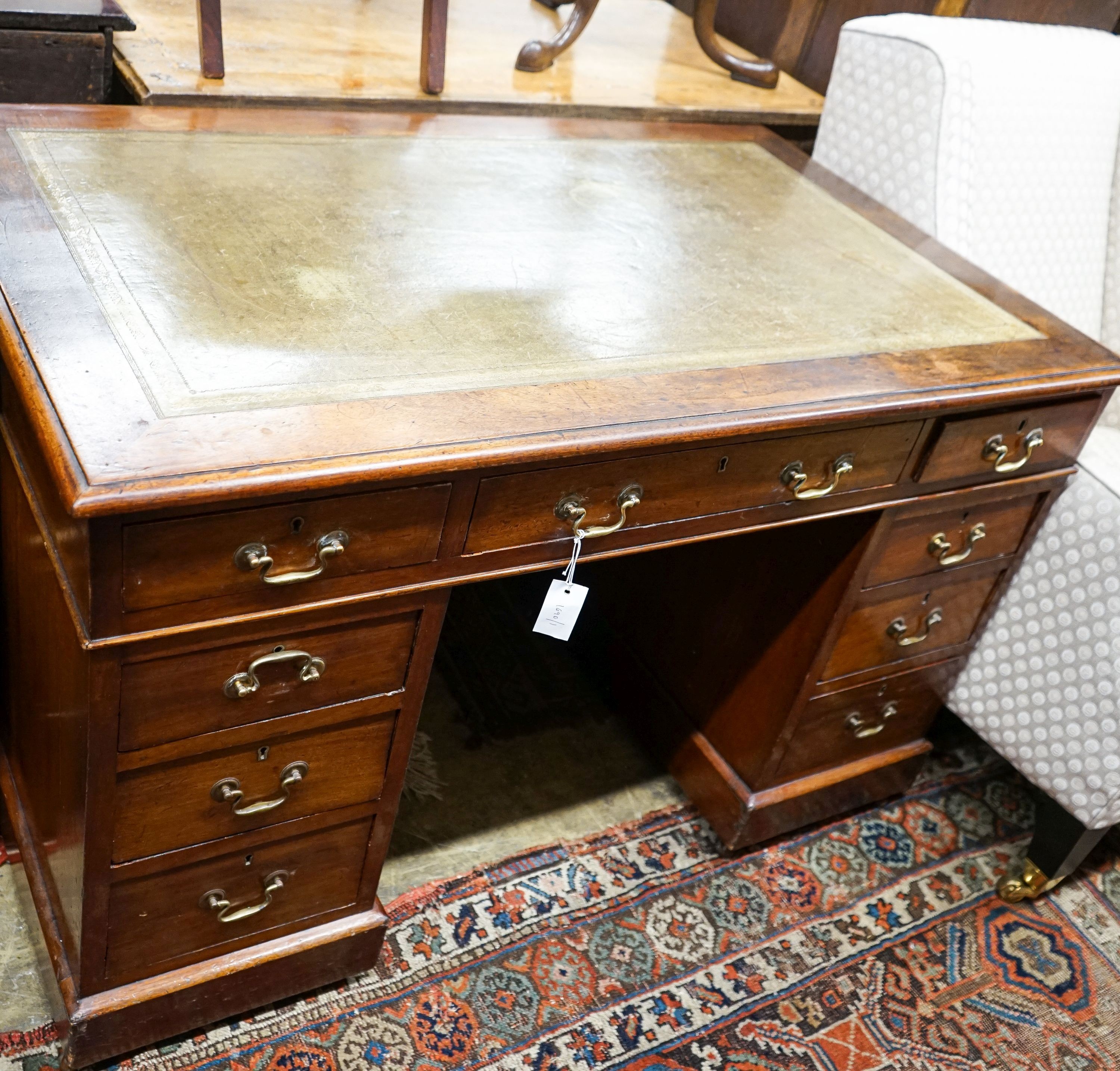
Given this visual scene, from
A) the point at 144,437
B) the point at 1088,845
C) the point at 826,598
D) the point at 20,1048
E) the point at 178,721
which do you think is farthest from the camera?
the point at 1088,845

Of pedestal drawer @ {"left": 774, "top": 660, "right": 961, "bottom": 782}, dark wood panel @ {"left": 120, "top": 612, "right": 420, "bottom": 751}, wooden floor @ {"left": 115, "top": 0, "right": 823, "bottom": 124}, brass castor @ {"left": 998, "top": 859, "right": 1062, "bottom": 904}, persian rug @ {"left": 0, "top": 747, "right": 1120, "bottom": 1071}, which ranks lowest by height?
persian rug @ {"left": 0, "top": 747, "right": 1120, "bottom": 1071}

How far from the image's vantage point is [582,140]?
5.74 feet

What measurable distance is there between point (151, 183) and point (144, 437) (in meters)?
0.51

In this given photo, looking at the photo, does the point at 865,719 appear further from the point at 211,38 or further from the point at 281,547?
the point at 211,38

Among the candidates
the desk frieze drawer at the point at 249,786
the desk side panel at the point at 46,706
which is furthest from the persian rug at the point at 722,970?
the desk frieze drawer at the point at 249,786

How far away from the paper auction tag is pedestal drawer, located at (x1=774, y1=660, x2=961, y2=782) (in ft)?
2.13

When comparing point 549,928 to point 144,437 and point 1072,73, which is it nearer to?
point 144,437

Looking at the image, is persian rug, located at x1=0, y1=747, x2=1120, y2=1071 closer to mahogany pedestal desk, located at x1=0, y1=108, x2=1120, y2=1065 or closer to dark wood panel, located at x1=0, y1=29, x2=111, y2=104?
mahogany pedestal desk, located at x1=0, y1=108, x2=1120, y2=1065

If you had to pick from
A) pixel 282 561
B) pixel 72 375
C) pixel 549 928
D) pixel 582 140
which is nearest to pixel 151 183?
pixel 72 375

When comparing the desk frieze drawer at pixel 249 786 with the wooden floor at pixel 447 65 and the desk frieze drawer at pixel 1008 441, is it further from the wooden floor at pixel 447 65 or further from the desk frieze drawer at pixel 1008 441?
the wooden floor at pixel 447 65

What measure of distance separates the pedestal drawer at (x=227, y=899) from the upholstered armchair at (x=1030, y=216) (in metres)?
1.12

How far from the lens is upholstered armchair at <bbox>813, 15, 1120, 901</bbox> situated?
1713mm

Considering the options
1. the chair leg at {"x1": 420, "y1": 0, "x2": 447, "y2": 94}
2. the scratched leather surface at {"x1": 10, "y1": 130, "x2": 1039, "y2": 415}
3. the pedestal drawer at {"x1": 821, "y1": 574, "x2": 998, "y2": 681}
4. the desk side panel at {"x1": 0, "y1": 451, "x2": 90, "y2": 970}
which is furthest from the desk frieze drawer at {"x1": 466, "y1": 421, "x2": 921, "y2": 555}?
the chair leg at {"x1": 420, "y1": 0, "x2": 447, "y2": 94}

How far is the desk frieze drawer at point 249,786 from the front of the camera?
117 cm
